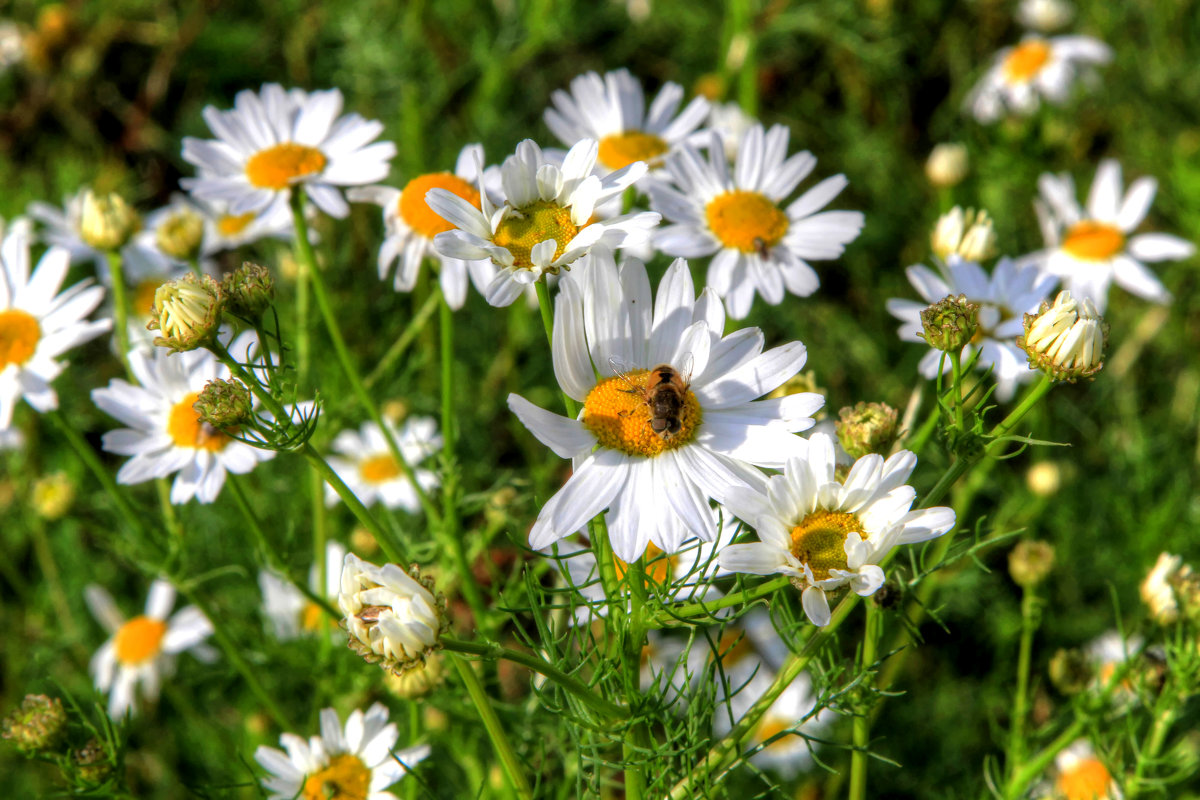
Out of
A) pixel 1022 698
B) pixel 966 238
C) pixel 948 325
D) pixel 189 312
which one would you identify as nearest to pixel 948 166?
pixel 966 238

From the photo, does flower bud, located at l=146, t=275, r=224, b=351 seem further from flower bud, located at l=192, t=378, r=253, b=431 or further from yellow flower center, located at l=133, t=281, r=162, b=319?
yellow flower center, located at l=133, t=281, r=162, b=319

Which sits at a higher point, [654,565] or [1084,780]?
[654,565]

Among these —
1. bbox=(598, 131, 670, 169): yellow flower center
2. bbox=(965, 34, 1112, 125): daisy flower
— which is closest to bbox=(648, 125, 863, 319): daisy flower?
bbox=(598, 131, 670, 169): yellow flower center

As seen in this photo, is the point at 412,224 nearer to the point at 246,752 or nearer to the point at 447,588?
the point at 447,588

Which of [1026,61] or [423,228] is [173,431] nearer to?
[423,228]

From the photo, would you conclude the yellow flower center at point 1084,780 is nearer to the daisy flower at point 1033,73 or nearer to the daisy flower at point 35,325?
the daisy flower at point 35,325
